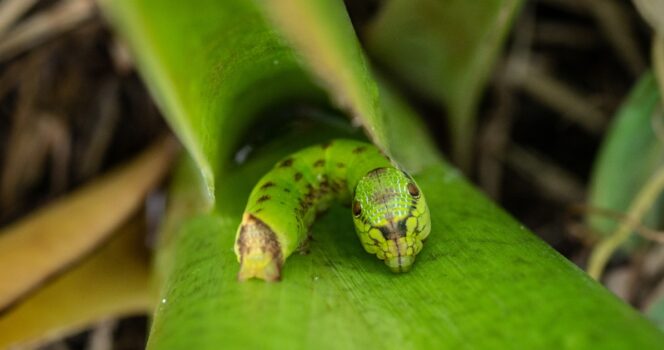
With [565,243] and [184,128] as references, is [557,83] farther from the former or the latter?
[184,128]

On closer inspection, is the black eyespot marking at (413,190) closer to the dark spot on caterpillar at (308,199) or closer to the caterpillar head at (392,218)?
the caterpillar head at (392,218)

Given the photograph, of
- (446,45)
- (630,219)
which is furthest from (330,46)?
(630,219)

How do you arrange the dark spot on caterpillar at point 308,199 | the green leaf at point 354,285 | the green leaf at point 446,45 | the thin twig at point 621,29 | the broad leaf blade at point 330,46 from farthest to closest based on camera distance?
1. the thin twig at point 621,29
2. the green leaf at point 446,45
3. the dark spot on caterpillar at point 308,199
4. the green leaf at point 354,285
5. the broad leaf blade at point 330,46

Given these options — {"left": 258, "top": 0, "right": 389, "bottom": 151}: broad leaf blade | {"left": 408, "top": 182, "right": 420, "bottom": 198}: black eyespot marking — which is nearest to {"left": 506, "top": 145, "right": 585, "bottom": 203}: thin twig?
{"left": 408, "top": 182, "right": 420, "bottom": 198}: black eyespot marking

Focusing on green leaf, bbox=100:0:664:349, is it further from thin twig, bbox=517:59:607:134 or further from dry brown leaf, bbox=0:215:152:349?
thin twig, bbox=517:59:607:134

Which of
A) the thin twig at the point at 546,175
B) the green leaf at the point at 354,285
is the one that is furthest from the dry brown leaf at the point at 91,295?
the thin twig at the point at 546,175

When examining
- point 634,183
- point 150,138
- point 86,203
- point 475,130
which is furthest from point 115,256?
point 634,183
